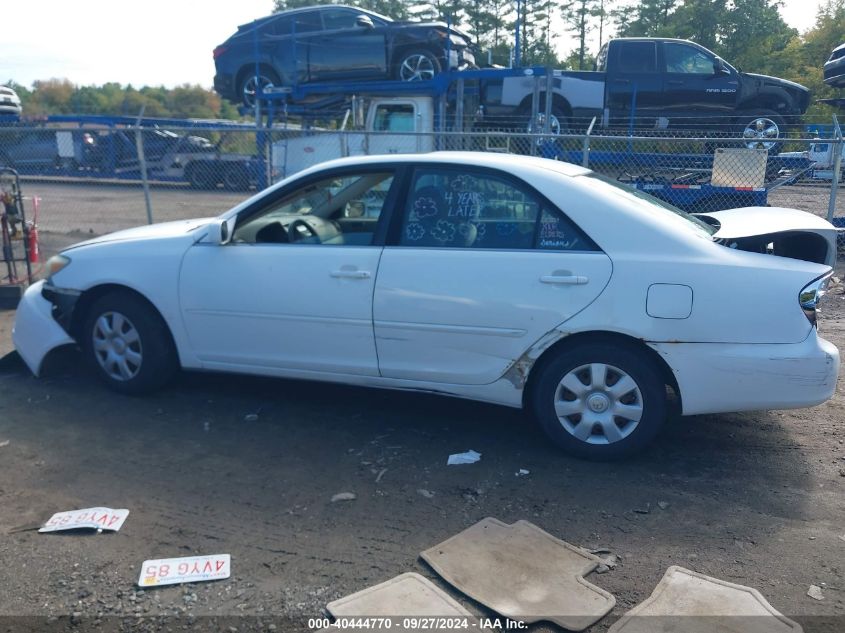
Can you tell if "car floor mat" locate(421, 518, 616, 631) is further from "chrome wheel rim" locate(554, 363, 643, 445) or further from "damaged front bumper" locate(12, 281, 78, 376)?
"damaged front bumper" locate(12, 281, 78, 376)

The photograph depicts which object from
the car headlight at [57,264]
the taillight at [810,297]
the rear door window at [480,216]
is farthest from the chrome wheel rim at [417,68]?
the taillight at [810,297]

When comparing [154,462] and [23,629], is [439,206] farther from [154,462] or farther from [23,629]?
[23,629]

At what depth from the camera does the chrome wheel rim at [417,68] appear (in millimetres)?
14273

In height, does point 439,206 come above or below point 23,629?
above

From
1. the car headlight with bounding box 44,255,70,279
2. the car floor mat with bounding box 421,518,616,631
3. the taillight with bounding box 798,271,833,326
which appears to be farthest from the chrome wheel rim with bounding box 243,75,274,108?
the car floor mat with bounding box 421,518,616,631

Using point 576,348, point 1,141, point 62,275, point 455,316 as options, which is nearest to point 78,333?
point 62,275

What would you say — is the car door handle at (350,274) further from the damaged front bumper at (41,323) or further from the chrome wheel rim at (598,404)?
the damaged front bumper at (41,323)

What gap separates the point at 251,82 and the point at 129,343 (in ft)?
39.1

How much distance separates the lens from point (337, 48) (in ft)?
48.0

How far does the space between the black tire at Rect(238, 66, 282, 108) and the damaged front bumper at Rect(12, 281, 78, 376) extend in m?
10.8

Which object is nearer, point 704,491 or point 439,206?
point 704,491

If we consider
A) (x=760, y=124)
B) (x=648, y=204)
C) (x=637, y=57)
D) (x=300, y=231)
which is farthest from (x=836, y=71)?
(x=300, y=231)

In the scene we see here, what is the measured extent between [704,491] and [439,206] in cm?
208

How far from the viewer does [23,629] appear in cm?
278
